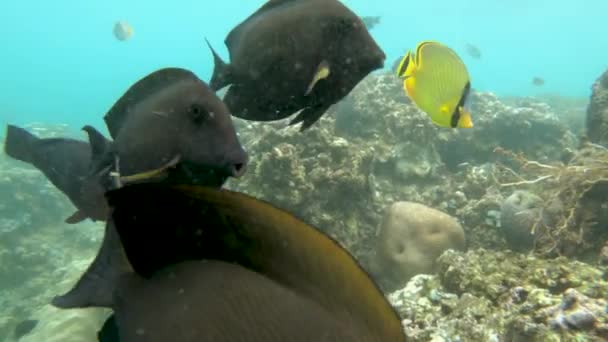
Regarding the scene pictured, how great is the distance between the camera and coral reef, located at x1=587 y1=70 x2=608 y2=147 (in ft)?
26.3

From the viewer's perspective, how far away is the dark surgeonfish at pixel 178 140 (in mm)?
1582

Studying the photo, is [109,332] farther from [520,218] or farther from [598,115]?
[598,115]

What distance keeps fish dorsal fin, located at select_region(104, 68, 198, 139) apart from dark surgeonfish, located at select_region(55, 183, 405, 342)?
1350 mm

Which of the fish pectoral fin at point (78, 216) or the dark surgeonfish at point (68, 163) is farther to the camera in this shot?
the fish pectoral fin at point (78, 216)

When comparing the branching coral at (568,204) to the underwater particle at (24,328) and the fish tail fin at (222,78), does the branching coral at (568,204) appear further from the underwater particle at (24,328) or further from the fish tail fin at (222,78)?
the underwater particle at (24,328)

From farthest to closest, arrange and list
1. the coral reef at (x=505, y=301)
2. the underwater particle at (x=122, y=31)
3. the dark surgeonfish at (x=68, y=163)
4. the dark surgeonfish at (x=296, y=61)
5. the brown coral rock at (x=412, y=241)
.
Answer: the underwater particle at (x=122, y=31)
the brown coral rock at (x=412, y=241)
the coral reef at (x=505, y=301)
the dark surgeonfish at (x=296, y=61)
the dark surgeonfish at (x=68, y=163)

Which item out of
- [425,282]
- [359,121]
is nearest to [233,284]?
[425,282]

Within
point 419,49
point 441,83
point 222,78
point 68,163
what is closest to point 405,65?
point 419,49

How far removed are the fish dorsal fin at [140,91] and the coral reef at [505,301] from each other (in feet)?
9.37

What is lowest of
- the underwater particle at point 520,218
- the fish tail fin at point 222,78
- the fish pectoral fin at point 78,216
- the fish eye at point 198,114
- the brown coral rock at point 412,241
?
the brown coral rock at point 412,241

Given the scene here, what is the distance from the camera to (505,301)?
11.9 ft

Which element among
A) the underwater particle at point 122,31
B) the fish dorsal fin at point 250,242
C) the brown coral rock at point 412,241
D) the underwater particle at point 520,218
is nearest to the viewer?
the fish dorsal fin at point 250,242

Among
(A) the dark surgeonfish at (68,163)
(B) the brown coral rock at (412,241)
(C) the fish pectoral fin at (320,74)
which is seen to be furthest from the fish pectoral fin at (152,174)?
(B) the brown coral rock at (412,241)

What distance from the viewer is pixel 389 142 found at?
9297 millimetres
